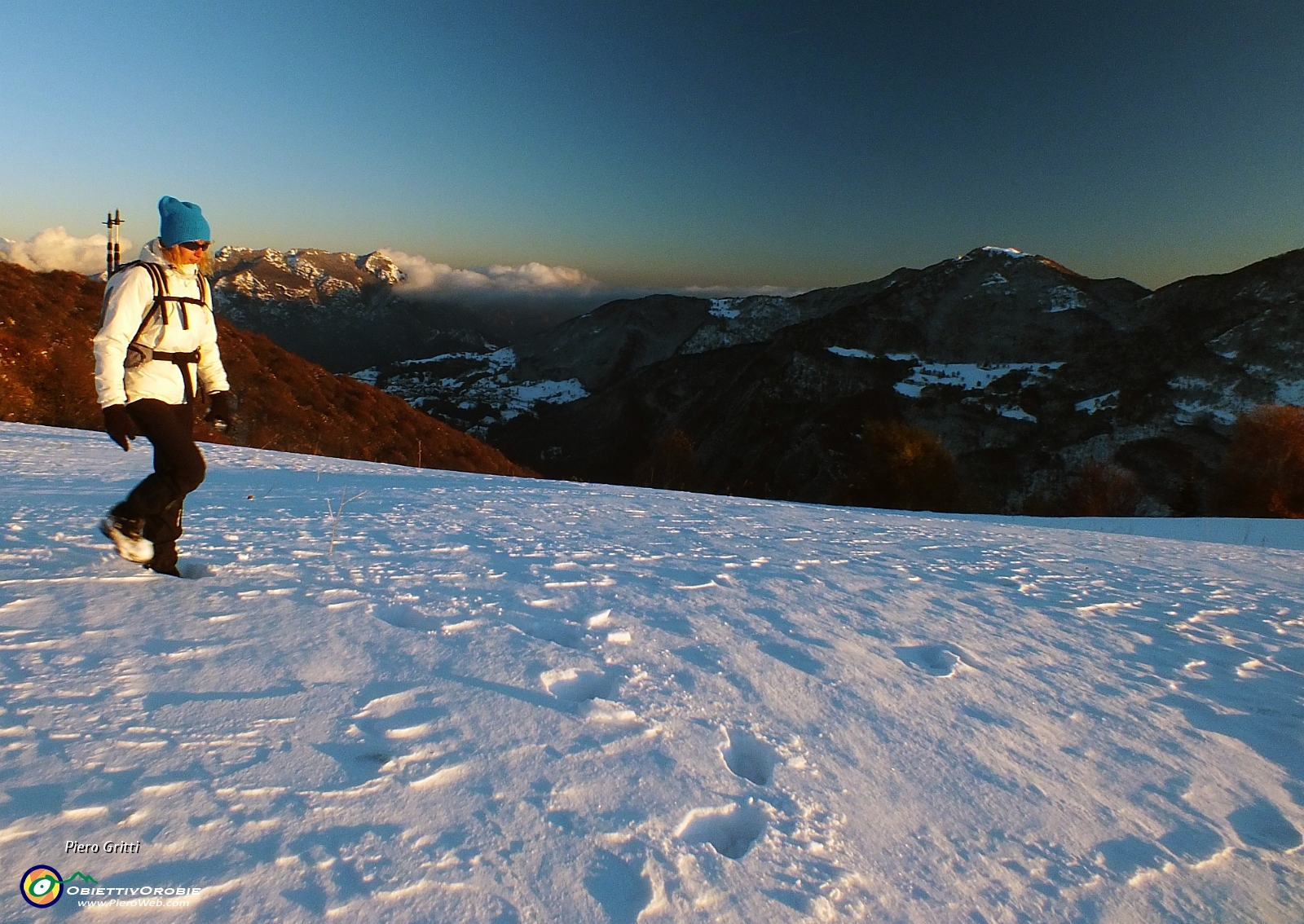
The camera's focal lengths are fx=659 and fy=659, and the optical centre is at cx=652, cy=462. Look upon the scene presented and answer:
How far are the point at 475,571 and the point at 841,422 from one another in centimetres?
8683

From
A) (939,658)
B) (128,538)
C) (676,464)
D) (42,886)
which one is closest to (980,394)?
(676,464)

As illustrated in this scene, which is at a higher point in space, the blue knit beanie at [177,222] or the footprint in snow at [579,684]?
the blue knit beanie at [177,222]

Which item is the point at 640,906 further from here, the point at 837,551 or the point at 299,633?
the point at 837,551

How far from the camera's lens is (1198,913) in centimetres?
208

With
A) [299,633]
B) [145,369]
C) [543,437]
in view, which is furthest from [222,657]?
[543,437]

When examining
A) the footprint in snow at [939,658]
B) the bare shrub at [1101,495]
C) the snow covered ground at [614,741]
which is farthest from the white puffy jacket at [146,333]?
the bare shrub at [1101,495]

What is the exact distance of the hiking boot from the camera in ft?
12.3

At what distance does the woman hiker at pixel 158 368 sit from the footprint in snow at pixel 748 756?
3321 millimetres

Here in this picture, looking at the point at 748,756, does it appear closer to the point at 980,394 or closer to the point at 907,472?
the point at 907,472

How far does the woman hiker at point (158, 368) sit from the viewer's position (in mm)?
3559

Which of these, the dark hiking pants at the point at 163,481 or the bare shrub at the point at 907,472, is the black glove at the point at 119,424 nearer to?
the dark hiking pants at the point at 163,481

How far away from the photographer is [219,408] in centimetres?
428

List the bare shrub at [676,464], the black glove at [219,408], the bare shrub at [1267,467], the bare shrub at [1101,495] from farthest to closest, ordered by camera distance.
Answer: the bare shrub at [676,464] → the bare shrub at [1101,495] → the bare shrub at [1267,467] → the black glove at [219,408]

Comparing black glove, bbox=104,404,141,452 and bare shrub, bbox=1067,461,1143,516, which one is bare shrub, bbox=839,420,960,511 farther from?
black glove, bbox=104,404,141,452
